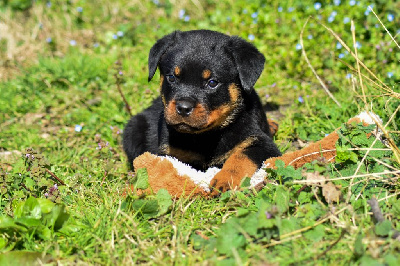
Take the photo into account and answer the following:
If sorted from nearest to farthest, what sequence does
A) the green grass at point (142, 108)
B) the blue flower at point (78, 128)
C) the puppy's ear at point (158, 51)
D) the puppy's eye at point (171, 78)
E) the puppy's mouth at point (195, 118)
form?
the green grass at point (142, 108) < the puppy's mouth at point (195, 118) < the puppy's eye at point (171, 78) < the puppy's ear at point (158, 51) < the blue flower at point (78, 128)

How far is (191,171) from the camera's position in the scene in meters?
3.07

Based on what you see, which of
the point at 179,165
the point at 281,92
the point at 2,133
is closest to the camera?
the point at 179,165

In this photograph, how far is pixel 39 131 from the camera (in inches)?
181

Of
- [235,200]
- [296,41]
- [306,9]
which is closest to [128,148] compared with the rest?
[235,200]

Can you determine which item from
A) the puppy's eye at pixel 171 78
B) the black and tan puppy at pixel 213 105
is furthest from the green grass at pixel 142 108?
the puppy's eye at pixel 171 78

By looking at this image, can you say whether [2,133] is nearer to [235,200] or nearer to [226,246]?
[235,200]

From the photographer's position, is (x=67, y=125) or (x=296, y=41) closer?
(x=67, y=125)

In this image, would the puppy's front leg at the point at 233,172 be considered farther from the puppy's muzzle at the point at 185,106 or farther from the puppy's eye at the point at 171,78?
the puppy's eye at the point at 171,78

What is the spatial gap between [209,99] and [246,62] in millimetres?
381

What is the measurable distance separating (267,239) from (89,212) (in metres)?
1.07

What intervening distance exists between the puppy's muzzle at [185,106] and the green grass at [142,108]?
0.55m

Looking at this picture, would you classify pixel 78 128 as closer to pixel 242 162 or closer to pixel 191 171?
pixel 191 171

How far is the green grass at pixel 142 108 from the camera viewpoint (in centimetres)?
237

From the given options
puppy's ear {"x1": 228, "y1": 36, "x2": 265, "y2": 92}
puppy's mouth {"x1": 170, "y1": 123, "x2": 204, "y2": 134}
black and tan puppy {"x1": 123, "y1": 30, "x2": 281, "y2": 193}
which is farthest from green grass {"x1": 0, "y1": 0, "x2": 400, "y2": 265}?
puppy's ear {"x1": 228, "y1": 36, "x2": 265, "y2": 92}
